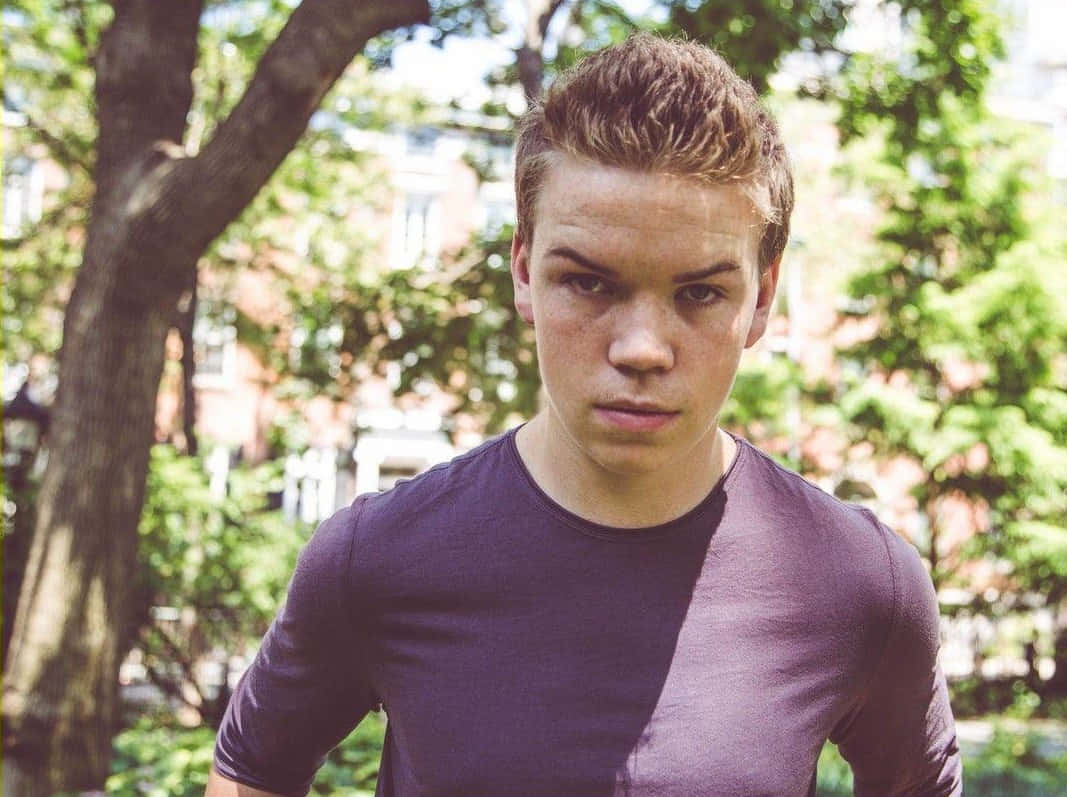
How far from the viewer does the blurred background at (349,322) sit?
17.7ft

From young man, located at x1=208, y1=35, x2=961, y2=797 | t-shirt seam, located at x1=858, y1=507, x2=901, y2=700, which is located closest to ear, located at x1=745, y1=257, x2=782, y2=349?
young man, located at x1=208, y1=35, x2=961, y2=797

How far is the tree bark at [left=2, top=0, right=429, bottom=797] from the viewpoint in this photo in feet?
17.0

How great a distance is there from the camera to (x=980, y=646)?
706 inches

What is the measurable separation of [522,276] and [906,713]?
2.62 feet

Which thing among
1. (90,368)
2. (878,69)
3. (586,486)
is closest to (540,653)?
(586,486)

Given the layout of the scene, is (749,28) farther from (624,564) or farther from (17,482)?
(624,564)

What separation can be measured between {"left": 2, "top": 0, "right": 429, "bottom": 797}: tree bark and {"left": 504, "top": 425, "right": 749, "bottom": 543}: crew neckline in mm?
4006

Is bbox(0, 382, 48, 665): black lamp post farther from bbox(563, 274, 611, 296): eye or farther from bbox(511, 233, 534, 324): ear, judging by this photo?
bbox(563, 274, 611, 296): eye

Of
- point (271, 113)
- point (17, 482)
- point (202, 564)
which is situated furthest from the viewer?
point (202, 564)

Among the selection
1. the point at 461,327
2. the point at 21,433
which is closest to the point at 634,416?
the point at 21,433

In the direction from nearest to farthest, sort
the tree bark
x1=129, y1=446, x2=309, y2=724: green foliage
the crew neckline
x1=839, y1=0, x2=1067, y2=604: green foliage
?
the crew neckline → the tree bark → x1=129, y1=446, x2=309, y2=724: green foliage → x1=839, y1=0, x2=1067, y2=604: green foliage

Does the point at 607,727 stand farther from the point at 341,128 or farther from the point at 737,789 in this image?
the point at 341,128

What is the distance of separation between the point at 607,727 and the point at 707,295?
0.54m

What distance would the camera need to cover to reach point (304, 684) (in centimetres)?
151
